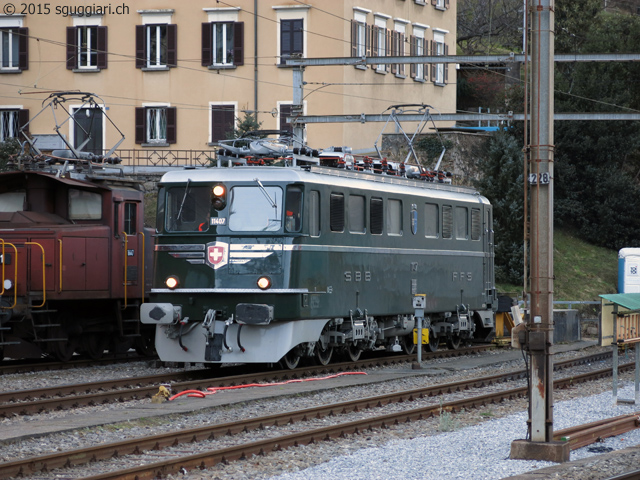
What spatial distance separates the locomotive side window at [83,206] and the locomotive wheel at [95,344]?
97.8 inches

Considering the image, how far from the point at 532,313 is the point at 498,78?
151 ft

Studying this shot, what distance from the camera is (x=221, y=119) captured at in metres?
44.3

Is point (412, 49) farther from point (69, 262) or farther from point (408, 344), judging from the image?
point (69, 262)

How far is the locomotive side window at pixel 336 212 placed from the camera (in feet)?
59.4

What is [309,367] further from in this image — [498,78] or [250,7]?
[498,78]

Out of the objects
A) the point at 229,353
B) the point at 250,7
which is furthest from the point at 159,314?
the point at 250,7

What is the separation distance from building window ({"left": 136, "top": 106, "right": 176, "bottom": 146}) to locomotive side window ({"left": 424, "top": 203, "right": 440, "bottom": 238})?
Result: 24.6m

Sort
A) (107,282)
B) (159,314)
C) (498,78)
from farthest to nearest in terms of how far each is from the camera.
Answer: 1. (498,78)
2. (107,282)
3. (159,314)

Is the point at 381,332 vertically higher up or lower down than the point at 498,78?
lower down

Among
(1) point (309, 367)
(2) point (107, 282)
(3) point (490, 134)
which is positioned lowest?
(1) point (309, 367)

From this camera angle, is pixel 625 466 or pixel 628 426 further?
pixel 628 426

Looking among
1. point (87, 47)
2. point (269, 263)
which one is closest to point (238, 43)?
point (87, 47)

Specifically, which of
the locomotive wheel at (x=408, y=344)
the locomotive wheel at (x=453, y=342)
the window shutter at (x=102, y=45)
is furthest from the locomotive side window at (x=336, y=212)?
the window shutter at (x=102, y=45)

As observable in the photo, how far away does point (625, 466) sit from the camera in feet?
33.8
